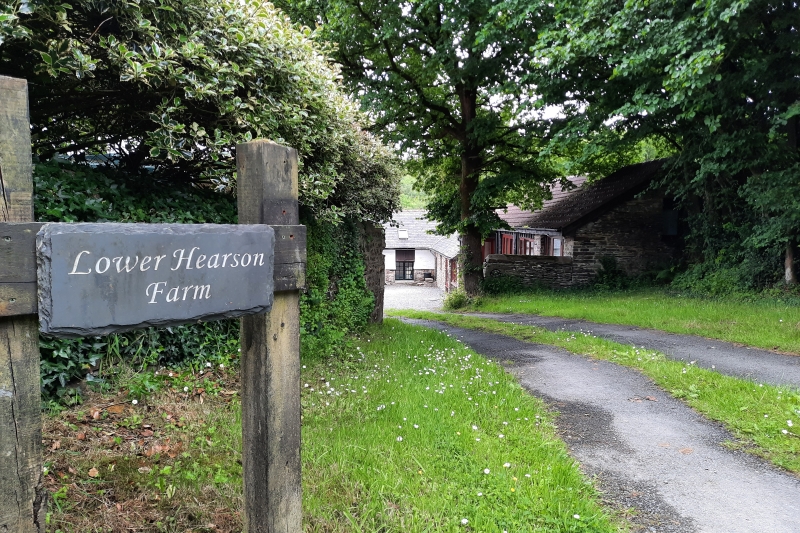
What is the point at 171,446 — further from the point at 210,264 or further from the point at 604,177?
the point at 604,177

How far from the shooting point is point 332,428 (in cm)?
427

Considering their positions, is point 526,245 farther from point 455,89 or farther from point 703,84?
point 703,84

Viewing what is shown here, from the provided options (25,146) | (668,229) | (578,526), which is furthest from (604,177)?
(25,146)

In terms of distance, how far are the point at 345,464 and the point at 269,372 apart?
5.37 ft

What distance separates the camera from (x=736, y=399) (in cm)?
530

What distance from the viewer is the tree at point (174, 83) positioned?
3951 millimetres

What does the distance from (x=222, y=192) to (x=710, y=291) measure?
49.2ft

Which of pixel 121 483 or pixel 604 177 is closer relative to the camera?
pixel 121 483

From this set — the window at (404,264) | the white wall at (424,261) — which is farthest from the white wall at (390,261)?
the white wall at (424,261)

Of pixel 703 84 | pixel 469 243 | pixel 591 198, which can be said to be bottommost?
pixel 469 243

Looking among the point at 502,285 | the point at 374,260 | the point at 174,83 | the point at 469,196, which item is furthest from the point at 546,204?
the point at 174,83

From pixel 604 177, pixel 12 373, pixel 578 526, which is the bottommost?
pixel 578 526

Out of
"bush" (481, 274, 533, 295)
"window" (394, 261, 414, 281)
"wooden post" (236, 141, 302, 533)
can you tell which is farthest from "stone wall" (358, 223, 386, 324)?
"window" (394, 261, 414, 281)

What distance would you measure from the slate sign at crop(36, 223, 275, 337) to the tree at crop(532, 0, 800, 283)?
898 cm
